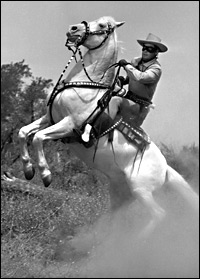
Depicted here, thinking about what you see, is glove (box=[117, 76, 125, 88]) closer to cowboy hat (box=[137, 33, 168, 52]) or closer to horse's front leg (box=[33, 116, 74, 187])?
cowboy hat (box=[137, 33, 168, 52])

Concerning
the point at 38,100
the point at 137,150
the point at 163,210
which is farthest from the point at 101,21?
the point at 38,100

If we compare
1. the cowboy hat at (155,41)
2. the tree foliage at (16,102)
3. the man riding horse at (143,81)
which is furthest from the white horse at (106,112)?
the tree foliage at (16,102)

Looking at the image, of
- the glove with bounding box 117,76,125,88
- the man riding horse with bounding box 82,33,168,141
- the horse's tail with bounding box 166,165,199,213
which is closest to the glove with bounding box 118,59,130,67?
the man riding horse with bounding box 82,33,168,141

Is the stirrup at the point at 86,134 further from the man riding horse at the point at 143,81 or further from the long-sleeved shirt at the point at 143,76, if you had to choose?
the long-sleeved shirt at the point at 143,76

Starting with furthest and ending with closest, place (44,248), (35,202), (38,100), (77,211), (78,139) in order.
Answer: (38,100) → (35,202) → (77,211) → (44,248) → (78,139)

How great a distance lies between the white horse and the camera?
5.25 m

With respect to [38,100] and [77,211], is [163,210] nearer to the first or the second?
[77,211]

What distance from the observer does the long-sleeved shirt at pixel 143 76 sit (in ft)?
17.2

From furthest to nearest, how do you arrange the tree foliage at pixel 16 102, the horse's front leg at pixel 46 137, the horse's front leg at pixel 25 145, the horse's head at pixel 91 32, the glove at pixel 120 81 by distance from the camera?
the tree foliage at pixel 16 102
the glove at pixel 120 81
the horse's head at pixel 91 32
the horse's front leg at pixel 25 145
the horse's front leg at pixel 46 137

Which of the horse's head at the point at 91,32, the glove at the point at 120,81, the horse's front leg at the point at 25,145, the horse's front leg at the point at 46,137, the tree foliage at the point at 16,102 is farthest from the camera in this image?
the tree foliage at the point at 16,102

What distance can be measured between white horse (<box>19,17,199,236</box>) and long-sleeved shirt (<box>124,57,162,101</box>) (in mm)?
188

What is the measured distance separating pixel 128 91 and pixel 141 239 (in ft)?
4.51

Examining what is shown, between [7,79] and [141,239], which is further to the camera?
[7,79]

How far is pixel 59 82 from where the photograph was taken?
540 cm
